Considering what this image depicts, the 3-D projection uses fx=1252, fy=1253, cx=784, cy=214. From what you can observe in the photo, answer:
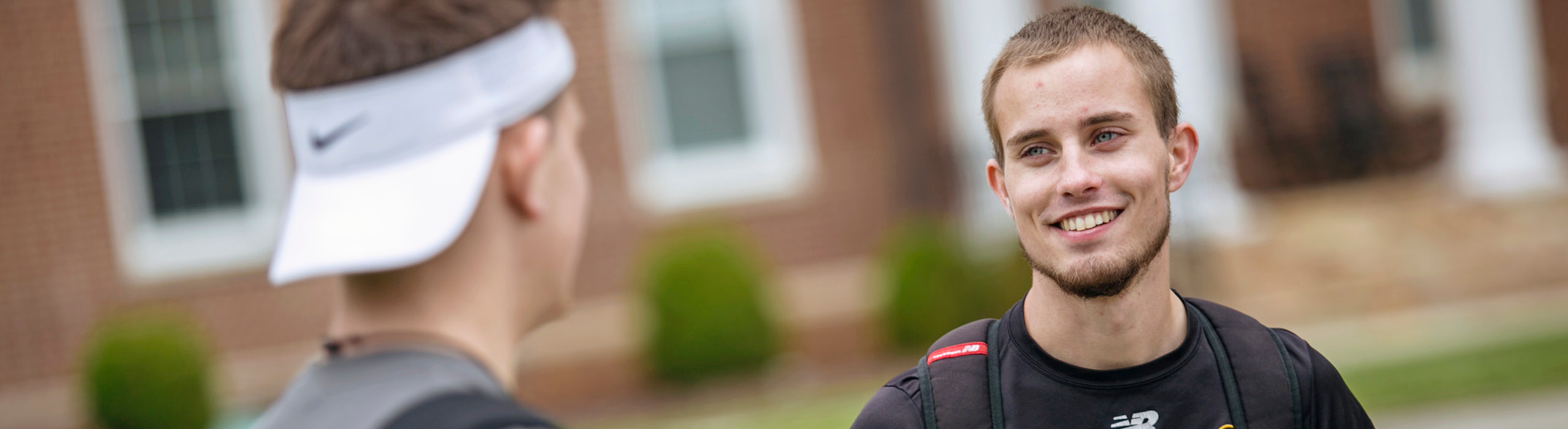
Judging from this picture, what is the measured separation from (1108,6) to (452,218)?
10889 millimetres

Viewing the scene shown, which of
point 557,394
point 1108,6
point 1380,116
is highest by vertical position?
point 1108,6

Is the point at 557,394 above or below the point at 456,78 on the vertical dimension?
below

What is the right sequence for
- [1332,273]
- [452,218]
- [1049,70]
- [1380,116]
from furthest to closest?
1. [1380,116]
2. [1332,273]
3. [1049,70]
4. [452,218]

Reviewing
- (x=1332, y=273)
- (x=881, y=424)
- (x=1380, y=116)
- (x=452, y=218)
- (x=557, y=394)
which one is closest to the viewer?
(x=452, y=218)

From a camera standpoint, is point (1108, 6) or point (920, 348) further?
point (1108, 6)

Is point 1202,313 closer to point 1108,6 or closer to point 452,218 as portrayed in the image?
point 452,218

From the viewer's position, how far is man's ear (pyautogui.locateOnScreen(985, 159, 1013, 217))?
1.90m

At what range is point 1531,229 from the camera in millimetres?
10539

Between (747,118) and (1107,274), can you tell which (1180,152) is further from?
(747,118)

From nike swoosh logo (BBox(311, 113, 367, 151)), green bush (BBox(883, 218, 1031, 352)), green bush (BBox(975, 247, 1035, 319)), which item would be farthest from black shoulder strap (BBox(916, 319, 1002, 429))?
green bush (BBox(883, 218, 1031, 352))

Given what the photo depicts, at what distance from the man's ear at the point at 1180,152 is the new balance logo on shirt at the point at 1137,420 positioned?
1.07ft

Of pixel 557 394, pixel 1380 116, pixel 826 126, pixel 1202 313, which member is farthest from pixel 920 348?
pixel 1202 313

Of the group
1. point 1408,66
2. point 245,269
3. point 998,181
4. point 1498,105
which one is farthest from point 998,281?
point 998,181

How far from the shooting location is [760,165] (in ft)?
38.6
